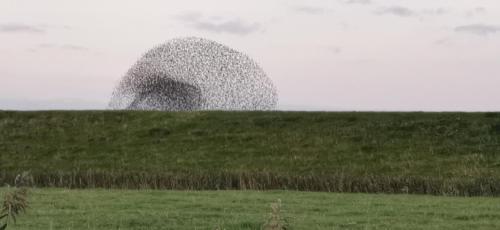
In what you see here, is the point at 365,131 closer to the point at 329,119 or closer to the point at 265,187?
the point at 329,119

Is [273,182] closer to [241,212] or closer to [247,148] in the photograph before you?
[241,212]

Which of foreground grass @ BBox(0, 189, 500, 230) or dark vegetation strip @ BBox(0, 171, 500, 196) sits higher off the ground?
foreground grass @ BBox(0, 189, 500, 230)

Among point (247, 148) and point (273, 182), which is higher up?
point (247, 148)

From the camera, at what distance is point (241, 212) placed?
53.0 feet

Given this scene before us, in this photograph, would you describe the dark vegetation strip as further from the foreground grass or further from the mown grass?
the foreground grass

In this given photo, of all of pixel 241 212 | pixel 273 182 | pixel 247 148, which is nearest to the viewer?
pixel 241 212

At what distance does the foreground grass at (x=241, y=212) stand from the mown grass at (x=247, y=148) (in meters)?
6.01

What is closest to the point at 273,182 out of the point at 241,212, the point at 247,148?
the point at 241,212

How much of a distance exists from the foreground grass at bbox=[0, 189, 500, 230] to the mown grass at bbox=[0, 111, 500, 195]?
601 centimetres

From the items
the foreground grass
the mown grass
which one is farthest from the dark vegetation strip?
the foreground grass

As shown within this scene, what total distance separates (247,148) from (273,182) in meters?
13.1

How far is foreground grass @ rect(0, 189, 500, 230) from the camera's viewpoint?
45.9ft

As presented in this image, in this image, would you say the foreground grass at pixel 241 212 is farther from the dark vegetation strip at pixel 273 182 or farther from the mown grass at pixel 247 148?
the mown grass at pixel 247 148

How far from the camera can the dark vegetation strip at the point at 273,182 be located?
24219 mm
